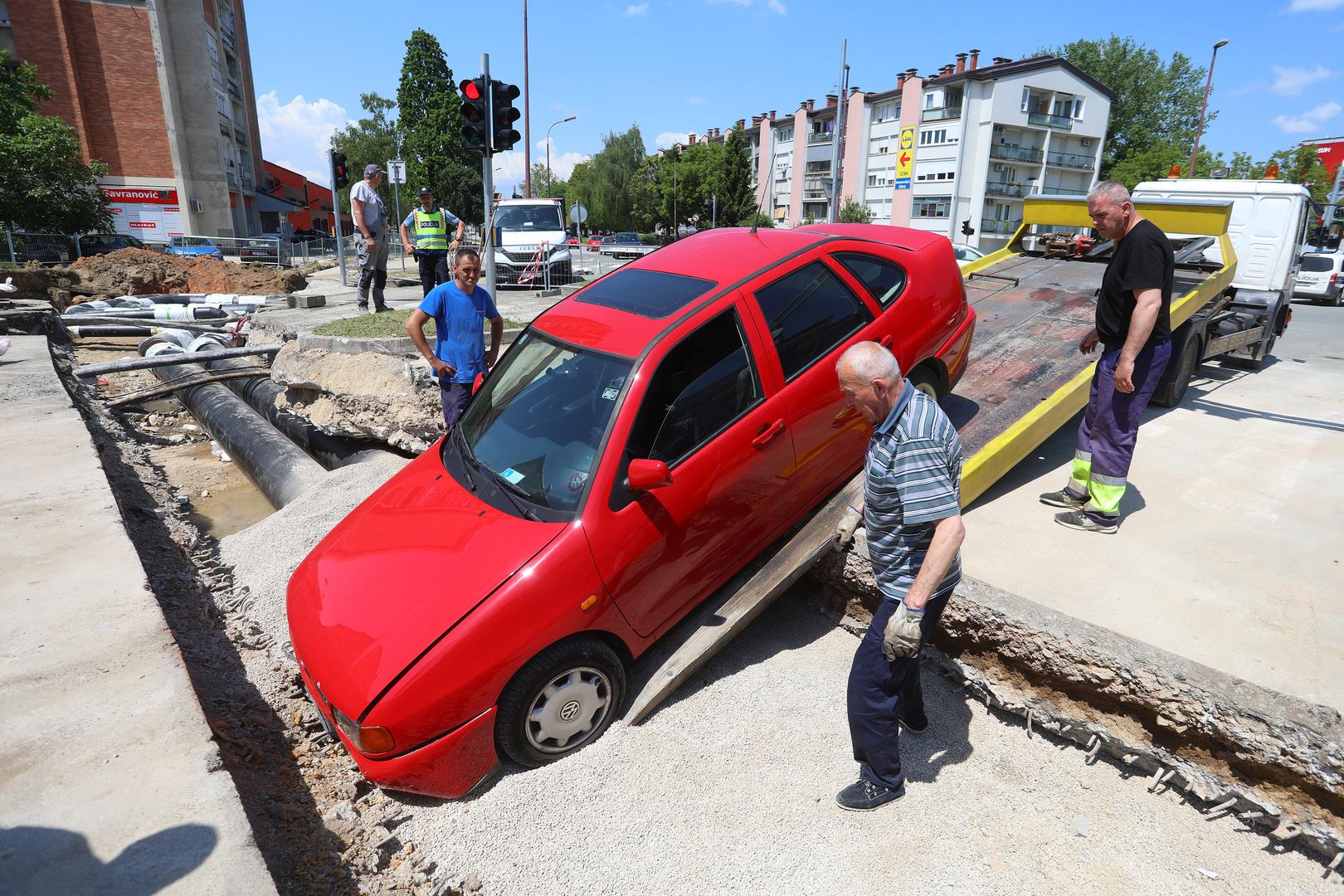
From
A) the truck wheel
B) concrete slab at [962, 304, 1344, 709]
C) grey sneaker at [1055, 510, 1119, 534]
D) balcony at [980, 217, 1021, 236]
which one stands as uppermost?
balcony at [980, 217, 1021, 236]

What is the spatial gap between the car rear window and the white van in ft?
39.9

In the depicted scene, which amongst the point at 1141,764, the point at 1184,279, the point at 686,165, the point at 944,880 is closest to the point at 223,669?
the point at 944,880

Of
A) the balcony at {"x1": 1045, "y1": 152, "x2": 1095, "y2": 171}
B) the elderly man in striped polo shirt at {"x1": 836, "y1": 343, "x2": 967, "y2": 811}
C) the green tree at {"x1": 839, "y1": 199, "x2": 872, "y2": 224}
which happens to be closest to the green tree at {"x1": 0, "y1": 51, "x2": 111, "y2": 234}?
the elderly man in striped polo shirt at {"x1": 836, "y1": 343, "x2": 967, "y2": 811}

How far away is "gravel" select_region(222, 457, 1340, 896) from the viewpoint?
105 inches

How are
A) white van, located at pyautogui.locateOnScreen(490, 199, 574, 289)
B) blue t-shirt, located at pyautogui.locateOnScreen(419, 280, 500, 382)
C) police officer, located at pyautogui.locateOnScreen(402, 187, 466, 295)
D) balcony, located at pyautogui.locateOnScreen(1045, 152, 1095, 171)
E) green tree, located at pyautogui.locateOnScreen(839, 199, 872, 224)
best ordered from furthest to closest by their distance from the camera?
green tree, located at pyautogui.locateOnScreen(839, 199, 872, 224) → balcony, located at pyautogui.locateOnScreen(1045, 152, 1095, 171) → white van, located at pyautogui.locateOnScreen(490, 199, 574, 289) → police officer, located at pyautogui.locateOnScreen(402, 187, 466, 295) → blue t-shirt, located at pyautogui.locateOnScreen(419, 280, 500, 382)

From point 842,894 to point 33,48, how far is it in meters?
54.7

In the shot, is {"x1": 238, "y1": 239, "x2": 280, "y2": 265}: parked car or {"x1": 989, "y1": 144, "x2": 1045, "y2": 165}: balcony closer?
{"x1": 238, "y1": 239, "x2": 280, "y2": 265}: parked car

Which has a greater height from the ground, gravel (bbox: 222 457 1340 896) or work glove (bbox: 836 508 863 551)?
work glove (bbox: 836 508 863 551)

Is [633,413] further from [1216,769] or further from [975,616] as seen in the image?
[1216,769]

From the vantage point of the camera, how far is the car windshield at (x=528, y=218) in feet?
56.5

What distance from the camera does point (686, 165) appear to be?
69688mm

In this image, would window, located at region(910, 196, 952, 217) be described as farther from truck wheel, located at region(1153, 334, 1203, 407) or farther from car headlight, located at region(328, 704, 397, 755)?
car headlight, located at region(328, 704, 397, 755)

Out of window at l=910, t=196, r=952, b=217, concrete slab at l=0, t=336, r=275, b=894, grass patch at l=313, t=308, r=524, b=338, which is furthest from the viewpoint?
window at l=910, t=196, r=952, b=217

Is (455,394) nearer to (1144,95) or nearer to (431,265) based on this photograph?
(431,265)
